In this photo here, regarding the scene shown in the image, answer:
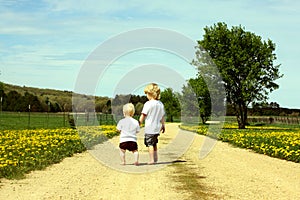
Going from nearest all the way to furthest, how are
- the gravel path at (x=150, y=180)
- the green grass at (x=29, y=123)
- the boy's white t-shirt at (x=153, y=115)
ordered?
the gravel path at (x=150, y=180), the boy's white t-shirt at (x=153, y=115), the green grass at (x=29, y=123)

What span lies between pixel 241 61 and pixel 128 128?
123ft

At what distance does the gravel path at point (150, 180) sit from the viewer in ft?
28.7

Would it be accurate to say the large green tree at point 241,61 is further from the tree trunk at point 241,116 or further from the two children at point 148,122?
the two children at point 148,122

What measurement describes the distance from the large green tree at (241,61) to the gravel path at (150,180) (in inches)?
1333

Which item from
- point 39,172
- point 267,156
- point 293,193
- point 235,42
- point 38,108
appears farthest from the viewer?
point 38,108

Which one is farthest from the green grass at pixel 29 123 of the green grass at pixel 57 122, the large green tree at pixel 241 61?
the large green tree at pixel 241 61

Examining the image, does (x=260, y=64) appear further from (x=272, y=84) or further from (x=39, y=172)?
(x=39, y=172)

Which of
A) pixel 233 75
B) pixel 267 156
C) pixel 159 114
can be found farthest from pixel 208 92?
pixel 159 114

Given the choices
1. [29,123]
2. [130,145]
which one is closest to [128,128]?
[130,145]

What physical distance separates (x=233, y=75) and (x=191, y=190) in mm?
40595

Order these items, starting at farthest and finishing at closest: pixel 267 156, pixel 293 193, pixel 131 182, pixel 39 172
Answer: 1. pixel 267 156
2. pixel 39 172
3. pixel 131 182
4. pixel 293 193

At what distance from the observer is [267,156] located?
17047mm

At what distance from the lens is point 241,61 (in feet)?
158

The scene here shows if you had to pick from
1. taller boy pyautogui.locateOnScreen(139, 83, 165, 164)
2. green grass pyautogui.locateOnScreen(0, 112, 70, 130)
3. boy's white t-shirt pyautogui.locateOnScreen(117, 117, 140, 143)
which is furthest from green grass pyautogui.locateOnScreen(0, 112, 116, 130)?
taller boy pyautogui.locateOnScreen(139, 83, 165, 164)
